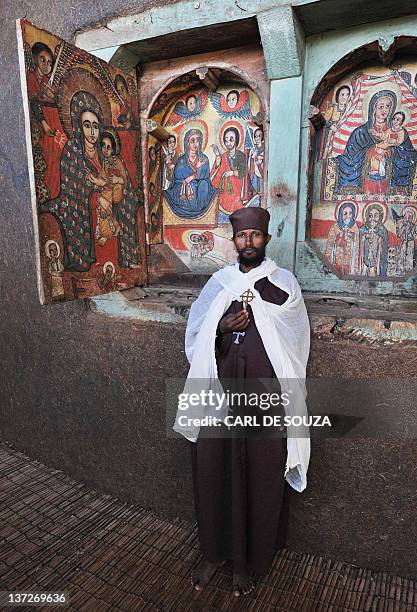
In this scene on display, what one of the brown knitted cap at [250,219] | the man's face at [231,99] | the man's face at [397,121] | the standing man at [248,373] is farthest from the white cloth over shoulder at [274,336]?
the man's face at [231,99]

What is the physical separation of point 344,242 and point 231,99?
1306 mm

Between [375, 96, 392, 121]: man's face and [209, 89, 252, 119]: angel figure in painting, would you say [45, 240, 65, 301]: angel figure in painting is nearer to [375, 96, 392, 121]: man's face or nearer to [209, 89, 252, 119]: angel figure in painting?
[209, 89, 252, 119]: angel figure in painting

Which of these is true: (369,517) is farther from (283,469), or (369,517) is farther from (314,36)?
(314,36)

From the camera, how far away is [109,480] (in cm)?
327

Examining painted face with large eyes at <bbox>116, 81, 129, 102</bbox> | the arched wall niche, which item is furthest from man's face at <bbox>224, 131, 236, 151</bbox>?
painted face with large eyes at <bbox>116, 81, 129, 102</bbox>

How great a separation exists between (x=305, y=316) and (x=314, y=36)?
1.76m

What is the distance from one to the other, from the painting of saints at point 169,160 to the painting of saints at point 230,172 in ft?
1.07

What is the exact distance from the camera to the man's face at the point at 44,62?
211 centimetres

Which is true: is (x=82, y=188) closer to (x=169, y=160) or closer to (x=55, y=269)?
(x=55, y=269)

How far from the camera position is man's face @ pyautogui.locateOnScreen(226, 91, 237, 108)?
9.60ft

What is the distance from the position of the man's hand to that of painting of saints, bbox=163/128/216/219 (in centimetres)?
124

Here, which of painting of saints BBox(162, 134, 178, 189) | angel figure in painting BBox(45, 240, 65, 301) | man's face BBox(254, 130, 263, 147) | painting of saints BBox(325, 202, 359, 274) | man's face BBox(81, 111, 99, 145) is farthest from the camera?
painting of saints BBox(162, 134, 178, 189)

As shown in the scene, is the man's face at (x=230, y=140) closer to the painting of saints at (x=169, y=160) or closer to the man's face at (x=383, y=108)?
the painting of saints at (x=169, y=160)

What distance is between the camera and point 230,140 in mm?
2953
